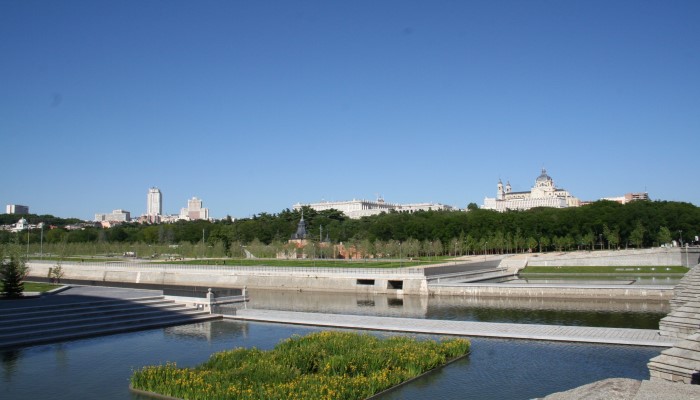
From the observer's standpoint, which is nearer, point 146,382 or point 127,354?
point 146,382

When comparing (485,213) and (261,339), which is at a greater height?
(485,213)

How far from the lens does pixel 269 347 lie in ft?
70.4

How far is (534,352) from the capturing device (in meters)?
19.5

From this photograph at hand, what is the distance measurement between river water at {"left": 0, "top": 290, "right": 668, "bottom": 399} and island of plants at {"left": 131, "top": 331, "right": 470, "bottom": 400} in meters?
0.50

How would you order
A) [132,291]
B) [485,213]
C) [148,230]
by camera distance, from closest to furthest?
[132,291], [485,213], [148,230]

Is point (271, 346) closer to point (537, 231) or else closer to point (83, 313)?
point (83, 313)

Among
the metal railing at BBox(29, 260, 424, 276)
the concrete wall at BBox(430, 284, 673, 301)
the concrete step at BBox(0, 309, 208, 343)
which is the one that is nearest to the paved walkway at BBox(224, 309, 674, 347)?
the concrete step at BBox(0, 309, 208, 343)

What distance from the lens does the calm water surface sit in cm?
1549

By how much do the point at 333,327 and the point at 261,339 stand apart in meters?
3.48

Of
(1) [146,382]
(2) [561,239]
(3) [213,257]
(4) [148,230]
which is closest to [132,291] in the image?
(1) [146,382]

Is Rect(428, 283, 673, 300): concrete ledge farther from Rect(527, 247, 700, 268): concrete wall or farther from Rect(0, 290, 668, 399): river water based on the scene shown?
Rect(527, 247, 700, 268): concrete wall

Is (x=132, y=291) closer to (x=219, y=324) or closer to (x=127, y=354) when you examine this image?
(x=219, y=324)

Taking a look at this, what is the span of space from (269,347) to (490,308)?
17.1 metres

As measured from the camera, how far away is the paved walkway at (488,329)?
2070cm
